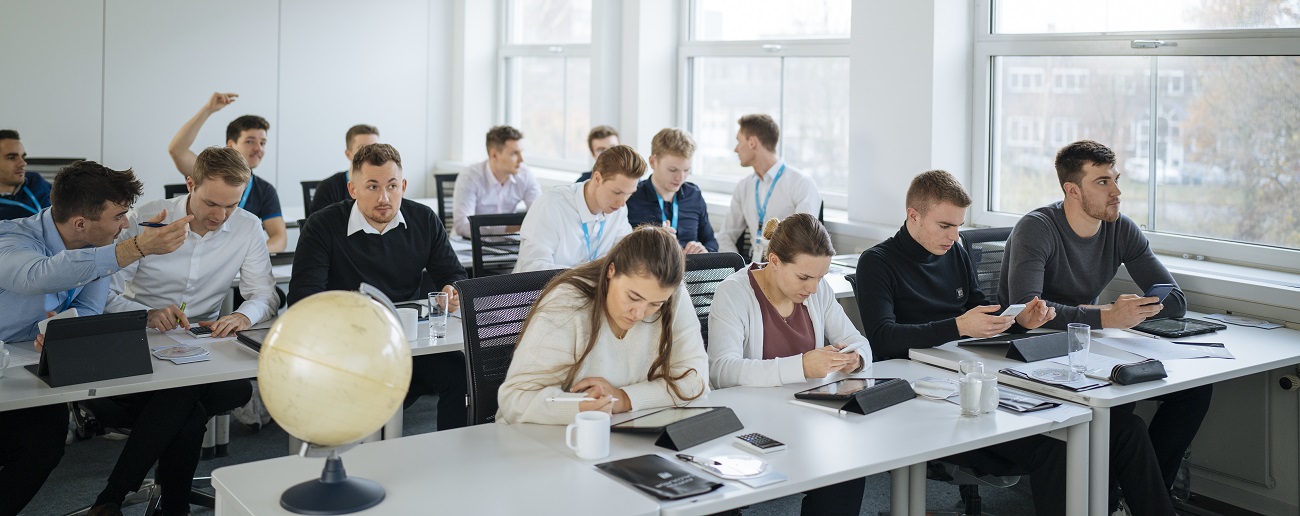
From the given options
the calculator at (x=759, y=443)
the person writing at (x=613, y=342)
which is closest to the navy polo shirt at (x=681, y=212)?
the person writing at (x=613, y=342)

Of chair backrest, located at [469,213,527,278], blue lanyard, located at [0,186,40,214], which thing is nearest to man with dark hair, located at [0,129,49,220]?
blue lanyard, located at [0,186,40,214]

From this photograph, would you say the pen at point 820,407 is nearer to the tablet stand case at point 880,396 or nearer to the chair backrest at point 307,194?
the tablet stand case at point 880,396

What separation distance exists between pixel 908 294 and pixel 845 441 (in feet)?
3.95

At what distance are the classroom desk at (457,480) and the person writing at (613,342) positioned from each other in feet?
0.59

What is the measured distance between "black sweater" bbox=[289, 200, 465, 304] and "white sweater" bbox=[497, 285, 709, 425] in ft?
4.94

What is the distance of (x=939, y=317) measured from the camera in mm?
3674

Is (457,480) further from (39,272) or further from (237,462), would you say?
(237,462)

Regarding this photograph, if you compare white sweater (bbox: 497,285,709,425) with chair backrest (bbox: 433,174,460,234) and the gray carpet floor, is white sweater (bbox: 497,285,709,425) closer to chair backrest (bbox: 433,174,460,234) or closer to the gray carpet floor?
the gray carpet floor

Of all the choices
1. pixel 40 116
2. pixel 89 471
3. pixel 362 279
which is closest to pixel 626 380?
pixel 362 279

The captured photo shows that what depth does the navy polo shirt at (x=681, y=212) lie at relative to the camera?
5551 mm

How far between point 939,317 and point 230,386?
2.33 metres

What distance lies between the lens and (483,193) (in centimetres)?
661

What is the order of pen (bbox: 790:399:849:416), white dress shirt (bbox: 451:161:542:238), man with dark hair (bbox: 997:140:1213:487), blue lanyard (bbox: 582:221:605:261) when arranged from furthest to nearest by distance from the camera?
white dress shirt (bbox: 451:161:542:238), blue lanyard (bbox: 582:221:605:261), man with dark hair (bbox: 997:140:1213:487), pen (bbox: 790:399:849:416)

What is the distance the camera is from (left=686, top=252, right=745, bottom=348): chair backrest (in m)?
3.38
